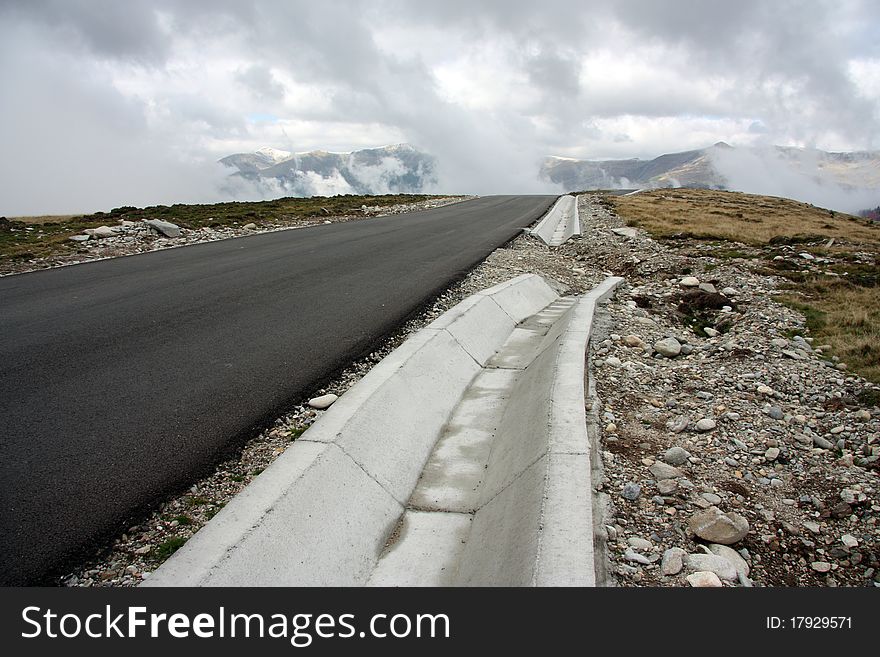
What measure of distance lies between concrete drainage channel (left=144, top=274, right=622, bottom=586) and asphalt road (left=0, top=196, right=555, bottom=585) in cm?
87

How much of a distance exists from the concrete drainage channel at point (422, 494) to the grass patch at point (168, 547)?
0.26 metres

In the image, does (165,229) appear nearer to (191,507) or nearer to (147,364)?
(147,364)

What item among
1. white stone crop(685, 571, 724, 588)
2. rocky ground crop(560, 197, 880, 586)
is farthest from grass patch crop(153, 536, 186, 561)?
white stone crop(685, 571, 724, 588)

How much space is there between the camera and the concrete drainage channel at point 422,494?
297 centimetres

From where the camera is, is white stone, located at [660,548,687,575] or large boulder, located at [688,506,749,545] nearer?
white stone, located at [660,548,687,575]

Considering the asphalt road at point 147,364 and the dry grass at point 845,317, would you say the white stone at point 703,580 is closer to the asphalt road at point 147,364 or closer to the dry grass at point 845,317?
the asphalt road at point 147,364

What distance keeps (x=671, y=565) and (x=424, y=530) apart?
1.56 metres

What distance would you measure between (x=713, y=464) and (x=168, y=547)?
3794 millimetres

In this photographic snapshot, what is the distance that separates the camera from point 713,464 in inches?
166

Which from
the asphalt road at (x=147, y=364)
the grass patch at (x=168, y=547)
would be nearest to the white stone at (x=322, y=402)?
the asphalt road at (x=147, y=364)

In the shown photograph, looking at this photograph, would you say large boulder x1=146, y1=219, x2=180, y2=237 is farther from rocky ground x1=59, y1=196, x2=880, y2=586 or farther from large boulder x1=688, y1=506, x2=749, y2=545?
large boulder x1=688, y1=506, x2=749, y2=545

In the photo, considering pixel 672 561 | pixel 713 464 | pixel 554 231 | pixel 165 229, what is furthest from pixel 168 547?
pixel 554 231

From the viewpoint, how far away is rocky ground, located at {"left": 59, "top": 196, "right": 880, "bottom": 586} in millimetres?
3176

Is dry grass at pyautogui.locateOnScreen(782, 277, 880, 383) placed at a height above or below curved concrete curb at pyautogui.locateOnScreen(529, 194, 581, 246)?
below
